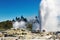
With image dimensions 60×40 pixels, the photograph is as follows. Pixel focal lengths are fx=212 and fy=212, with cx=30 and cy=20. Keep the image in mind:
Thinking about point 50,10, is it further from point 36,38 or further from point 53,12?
point 36,38

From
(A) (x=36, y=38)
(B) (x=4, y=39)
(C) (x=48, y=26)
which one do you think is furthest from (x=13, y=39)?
(C) (x=48, y=26)

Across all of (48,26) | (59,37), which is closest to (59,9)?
(48,26)

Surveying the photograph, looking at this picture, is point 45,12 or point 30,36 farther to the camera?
point 45,12

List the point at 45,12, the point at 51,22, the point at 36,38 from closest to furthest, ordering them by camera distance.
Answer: the point at 36,38
the point at 51,22
the point at 45,12

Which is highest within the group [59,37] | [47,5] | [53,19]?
[47,5]

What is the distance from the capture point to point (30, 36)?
1538 centimetres

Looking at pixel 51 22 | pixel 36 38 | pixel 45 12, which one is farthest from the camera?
pixel 45 12

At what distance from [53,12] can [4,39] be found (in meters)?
11.6

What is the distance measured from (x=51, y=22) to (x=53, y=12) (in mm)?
1485

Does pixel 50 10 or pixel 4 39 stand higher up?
pixel 50 10

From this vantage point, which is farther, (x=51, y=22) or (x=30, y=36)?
(x=51, y=22)

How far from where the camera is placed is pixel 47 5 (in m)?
26.9

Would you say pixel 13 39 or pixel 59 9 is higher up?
pixel 59 9

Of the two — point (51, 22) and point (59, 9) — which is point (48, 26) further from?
point (59, 9)
